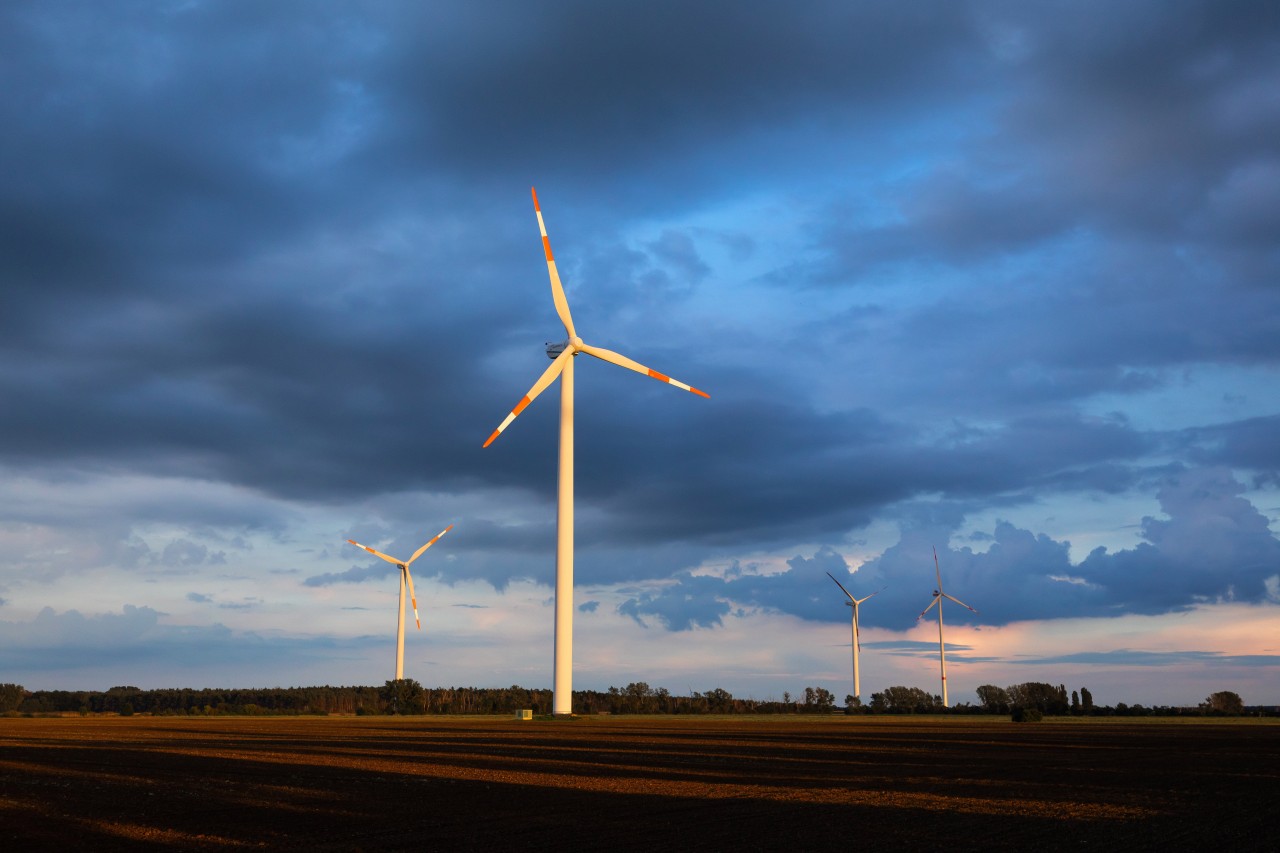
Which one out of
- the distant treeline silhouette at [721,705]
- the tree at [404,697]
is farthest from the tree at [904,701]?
the tree at [404,697]

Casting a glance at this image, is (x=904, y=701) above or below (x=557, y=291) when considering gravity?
below

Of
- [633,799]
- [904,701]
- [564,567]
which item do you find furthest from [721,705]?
[633,799]

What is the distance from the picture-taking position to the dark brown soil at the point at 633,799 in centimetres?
2102

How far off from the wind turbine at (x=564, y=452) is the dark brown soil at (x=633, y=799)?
119 feet

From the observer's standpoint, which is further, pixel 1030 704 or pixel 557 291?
pixel 1030 704

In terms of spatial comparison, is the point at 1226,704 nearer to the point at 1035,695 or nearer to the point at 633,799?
the point at 1035,695

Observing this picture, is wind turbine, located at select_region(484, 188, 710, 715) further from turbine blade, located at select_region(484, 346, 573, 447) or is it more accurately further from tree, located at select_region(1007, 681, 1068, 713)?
tree, located at select_region(1007, 681, 1068, 713)

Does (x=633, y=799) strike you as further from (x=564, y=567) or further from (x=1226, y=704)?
(x=1226, y=704)

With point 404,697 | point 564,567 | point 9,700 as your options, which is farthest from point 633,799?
point 9,700

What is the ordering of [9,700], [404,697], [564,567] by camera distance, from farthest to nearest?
[9,700]
[404,697]
[564,567]

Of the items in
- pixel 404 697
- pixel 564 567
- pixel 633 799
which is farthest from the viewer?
pixel 404 697

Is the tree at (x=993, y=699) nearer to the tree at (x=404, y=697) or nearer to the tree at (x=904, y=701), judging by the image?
the tree at (x=904, y=701)

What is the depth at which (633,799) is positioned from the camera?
91.5ft

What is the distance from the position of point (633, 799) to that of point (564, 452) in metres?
62.7
